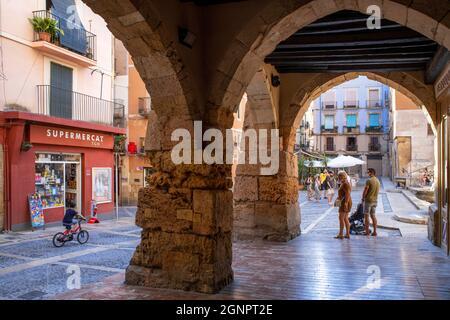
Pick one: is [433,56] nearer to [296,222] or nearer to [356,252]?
[356,252]

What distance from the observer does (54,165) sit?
12.1m

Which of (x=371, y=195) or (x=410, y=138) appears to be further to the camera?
(x=410, y=138)

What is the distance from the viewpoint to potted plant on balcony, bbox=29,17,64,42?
11.3 m

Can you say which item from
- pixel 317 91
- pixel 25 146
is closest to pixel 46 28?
pixel 25 146

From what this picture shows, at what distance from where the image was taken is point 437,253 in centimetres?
569

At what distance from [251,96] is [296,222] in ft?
7.92

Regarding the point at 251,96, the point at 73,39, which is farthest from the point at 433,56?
the point at 73,39

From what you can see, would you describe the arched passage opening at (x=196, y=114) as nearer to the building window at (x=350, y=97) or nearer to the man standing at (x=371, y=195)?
the man standing at (x=371, y=195)

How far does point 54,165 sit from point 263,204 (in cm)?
786

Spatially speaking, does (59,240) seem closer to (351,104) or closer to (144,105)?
(144,105)

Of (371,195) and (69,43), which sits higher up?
(69,43)

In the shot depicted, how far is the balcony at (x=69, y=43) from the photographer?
11.4m

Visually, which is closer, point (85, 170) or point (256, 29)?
point (256, 29)

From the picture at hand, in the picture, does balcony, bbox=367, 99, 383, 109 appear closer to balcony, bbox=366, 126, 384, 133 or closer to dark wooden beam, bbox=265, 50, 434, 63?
balcony, bbox=366, 126, 384, 133
